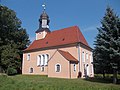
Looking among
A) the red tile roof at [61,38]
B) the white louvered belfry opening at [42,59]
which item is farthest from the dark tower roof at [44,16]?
the white louvered belfry opening at [42,59]

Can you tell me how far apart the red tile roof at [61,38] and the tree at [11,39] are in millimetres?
3264

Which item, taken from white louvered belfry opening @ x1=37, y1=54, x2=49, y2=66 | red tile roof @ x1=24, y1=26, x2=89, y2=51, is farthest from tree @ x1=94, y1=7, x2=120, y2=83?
white louvered belfry opening @ x1=37, y1=54, x2=49, y2=66

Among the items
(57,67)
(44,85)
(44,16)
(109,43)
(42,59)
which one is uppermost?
(44,16)

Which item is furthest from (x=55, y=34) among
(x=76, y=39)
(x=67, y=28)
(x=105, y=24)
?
(x=105, y=24)

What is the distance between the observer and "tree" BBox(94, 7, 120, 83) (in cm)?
2058

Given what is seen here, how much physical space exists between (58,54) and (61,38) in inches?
292

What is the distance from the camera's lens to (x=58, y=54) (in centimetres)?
3206

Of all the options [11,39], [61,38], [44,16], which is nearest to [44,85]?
[61,38]

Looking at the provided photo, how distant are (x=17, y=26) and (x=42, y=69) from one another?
14182mm

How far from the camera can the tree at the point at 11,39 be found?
131 feet

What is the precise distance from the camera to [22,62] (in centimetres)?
4547

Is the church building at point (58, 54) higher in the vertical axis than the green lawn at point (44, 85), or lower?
higher

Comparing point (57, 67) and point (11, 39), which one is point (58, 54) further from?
point (11, 39)

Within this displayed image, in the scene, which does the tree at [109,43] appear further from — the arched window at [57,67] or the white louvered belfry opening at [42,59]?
the white louvered belfry opening at [42,59]
